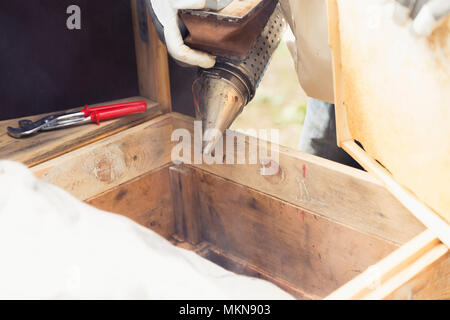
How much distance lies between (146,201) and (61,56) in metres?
0.42

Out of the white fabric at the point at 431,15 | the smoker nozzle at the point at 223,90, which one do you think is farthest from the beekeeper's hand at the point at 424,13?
the smoker nozzle at the point at 223,90

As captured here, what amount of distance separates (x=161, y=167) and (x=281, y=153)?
0.35 m

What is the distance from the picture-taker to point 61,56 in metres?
1.20

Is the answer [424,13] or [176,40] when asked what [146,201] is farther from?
[424,13]

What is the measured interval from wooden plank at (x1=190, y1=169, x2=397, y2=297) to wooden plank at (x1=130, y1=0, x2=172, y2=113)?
0.25 meters

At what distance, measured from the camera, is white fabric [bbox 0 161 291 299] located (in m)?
0.57

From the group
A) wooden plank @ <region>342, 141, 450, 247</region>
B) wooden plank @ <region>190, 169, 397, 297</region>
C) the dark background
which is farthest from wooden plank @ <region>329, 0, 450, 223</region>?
the dark background

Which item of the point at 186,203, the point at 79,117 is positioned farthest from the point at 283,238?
the point at 79,117

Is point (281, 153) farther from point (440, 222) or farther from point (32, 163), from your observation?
point (32, 163)

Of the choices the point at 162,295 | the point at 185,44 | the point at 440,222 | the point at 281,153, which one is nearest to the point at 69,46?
the point at 185,44

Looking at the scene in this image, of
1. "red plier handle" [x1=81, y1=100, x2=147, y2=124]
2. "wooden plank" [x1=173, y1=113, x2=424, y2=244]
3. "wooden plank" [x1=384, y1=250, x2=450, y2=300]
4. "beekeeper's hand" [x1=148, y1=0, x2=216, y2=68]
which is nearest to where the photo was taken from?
"wooden plank" [x1=384, y1=250, x2=450, y2=300]

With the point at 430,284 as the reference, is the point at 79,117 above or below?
above

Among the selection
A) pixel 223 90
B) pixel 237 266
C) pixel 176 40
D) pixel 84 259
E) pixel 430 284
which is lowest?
pixel 237 266

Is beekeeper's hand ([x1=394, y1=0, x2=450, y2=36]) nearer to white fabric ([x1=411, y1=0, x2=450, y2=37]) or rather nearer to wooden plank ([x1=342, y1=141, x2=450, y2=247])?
white fabric ([x1=411, y1=0, x2=450, y2=37])
